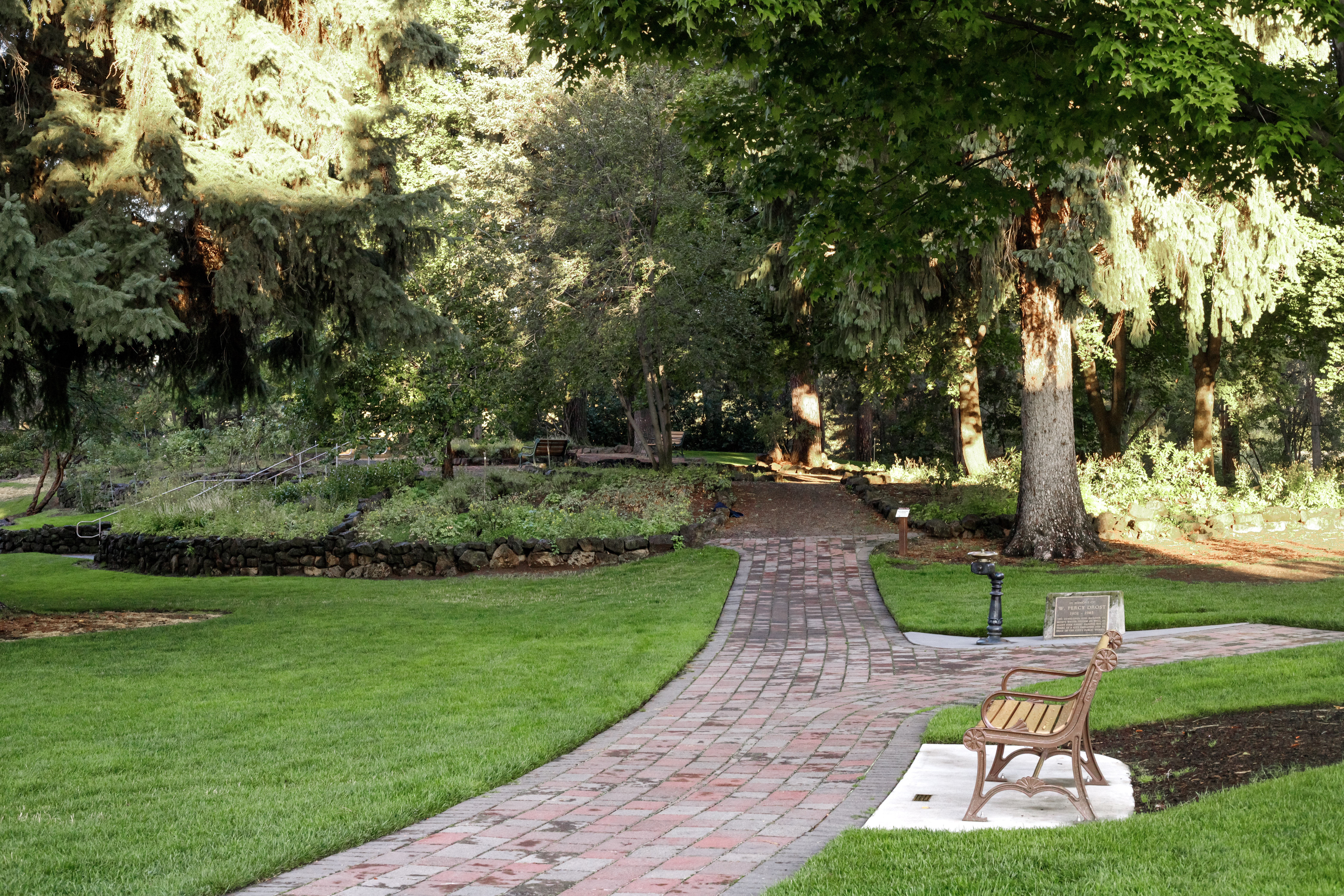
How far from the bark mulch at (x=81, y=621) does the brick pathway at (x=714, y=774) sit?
24.7 feet

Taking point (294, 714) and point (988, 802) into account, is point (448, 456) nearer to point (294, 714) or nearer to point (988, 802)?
point (294, 714)

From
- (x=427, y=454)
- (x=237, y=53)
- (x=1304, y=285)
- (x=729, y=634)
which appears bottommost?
(x=729, y=634)

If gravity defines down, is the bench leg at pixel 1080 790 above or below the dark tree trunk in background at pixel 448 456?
below

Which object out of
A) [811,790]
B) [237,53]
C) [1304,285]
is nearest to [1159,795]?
[811,790]

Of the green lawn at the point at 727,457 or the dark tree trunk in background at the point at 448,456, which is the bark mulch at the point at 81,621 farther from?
the green lawn at the point at 727,457

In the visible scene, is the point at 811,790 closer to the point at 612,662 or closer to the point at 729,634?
the point at 612,662

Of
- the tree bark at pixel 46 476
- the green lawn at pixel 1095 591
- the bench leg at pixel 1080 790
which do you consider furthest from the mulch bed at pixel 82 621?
the tree bark at pixel 46 476

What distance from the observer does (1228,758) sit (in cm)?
611

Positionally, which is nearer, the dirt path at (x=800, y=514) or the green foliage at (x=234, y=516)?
the dirt path at (x=800, y=514)

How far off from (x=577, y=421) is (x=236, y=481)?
44.3ft

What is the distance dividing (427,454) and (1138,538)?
52.4 feet

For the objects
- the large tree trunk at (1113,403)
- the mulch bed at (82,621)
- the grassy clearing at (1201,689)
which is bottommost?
Result: the mulch bed at (82,621)

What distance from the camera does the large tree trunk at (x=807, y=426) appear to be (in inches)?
1240

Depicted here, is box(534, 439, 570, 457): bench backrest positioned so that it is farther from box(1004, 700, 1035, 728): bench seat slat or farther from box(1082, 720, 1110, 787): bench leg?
box(1082, 720, 1110, 787): bench leg
